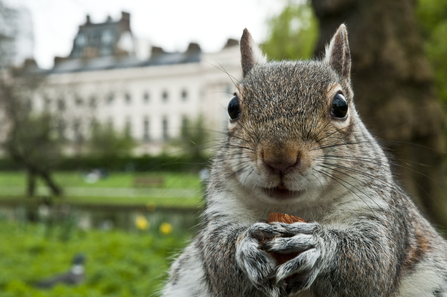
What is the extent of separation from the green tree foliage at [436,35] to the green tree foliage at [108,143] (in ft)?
50.7

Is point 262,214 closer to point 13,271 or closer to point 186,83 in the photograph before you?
point 13,271

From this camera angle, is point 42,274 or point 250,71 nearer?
point 250,71

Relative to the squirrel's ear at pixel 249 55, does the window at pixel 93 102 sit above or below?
below

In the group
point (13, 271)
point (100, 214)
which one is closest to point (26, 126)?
point (100, 214)

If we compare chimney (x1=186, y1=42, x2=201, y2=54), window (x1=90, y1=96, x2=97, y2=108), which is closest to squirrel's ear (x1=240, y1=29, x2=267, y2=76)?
window (x1=90, y1=96, x2=97, y2=108)

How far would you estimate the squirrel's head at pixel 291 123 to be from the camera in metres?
1.35

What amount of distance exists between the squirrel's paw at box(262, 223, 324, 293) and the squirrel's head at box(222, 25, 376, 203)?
0.17 m

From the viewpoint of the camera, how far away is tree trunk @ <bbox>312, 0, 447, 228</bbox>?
369 cm

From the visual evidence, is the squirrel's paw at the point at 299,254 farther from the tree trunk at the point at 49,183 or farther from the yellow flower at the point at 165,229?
the tree trunk at the point at 49,183

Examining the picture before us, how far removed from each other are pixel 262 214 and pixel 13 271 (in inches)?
235

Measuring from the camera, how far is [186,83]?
48344 mm

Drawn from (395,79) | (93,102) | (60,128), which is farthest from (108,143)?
(395,79)

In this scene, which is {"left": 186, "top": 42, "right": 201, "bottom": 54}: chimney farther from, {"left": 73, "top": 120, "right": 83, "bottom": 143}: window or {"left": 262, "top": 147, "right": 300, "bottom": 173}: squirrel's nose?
{"left": 262, "top": 147, "right": 300, "bottom": 173}: squirrel's nose

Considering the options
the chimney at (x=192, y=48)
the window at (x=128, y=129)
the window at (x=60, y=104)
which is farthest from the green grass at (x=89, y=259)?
the chimney at (x=192, y=48)
